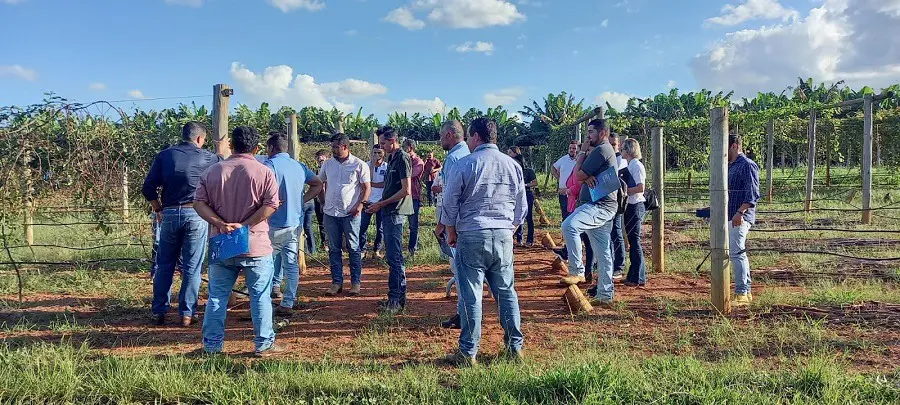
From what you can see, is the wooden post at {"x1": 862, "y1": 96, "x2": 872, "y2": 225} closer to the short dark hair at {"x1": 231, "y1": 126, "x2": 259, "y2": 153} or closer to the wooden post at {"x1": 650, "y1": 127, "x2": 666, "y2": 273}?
the wooden post at {"x1": 650, "y1": 127, "x2": 666, "y2": 273}

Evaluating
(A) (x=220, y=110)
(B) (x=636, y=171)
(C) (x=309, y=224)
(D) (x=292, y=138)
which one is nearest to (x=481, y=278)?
(B) (x=636, y=171)

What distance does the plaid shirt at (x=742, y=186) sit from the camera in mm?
5359

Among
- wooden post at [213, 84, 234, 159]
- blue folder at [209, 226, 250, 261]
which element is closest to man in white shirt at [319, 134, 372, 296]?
wooden post at [213, 84, 234, 159]

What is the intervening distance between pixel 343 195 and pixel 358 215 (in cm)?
27

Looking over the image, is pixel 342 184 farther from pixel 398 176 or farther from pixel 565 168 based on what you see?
pixel 565 168

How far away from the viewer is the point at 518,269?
773 cm

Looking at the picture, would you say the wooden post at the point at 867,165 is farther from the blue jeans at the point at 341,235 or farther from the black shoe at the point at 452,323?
the blue jeans at the point at 341,235

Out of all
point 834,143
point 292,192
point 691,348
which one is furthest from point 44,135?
point 834,143

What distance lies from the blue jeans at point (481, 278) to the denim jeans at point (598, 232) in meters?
1.81

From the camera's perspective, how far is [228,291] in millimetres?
4137

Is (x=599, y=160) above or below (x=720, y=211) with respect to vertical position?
above

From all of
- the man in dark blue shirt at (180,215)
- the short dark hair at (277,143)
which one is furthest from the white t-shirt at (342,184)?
the man in dark blue shirt at (180,215)

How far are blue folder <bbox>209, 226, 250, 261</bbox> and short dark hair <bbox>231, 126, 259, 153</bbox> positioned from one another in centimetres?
59

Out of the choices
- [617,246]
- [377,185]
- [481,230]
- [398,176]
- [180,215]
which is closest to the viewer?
[481,230]
